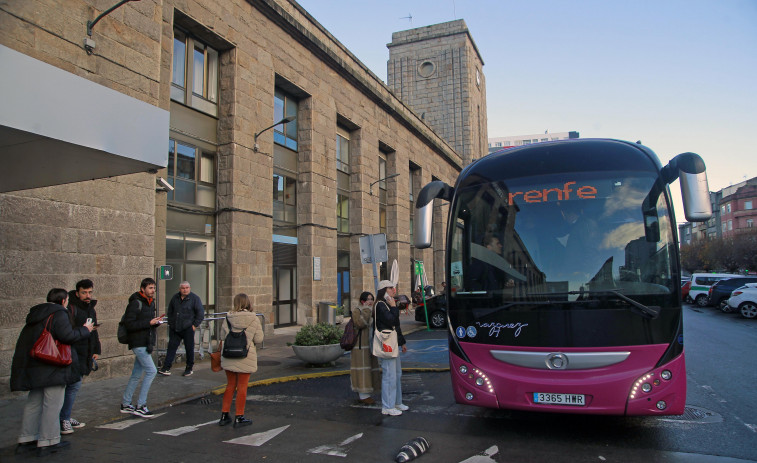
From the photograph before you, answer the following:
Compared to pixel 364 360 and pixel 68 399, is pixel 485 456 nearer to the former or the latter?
pixel 364 360

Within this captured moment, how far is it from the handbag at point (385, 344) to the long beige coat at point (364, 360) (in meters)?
0.59

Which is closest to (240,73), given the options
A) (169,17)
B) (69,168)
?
(169,17)

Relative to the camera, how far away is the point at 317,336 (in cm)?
1004

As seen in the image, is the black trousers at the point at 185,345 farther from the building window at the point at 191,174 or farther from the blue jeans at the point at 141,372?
the building window at the point at 191,174

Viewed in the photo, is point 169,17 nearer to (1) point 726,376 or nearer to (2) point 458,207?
(2) point 458,207

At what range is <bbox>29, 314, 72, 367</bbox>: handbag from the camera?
193 inches

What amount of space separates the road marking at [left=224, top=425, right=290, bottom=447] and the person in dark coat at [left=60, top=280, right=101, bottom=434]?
5.97 ft

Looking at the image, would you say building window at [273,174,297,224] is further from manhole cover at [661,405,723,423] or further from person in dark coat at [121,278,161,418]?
manhole cover at [661,405,723,423]

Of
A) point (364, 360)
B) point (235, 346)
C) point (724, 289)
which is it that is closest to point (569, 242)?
point (364, 360)

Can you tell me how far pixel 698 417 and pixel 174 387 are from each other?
24.1ft

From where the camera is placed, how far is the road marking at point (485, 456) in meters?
4.60

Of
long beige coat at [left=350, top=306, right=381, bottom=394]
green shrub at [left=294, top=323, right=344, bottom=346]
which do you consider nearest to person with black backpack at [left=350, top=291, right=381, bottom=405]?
long beige coat at [left=350, top=306, right=381, bottom=394]

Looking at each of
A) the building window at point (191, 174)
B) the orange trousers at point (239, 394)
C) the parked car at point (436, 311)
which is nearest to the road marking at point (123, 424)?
the orange trousers at point (239, 394)

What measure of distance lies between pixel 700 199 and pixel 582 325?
1715 mm
